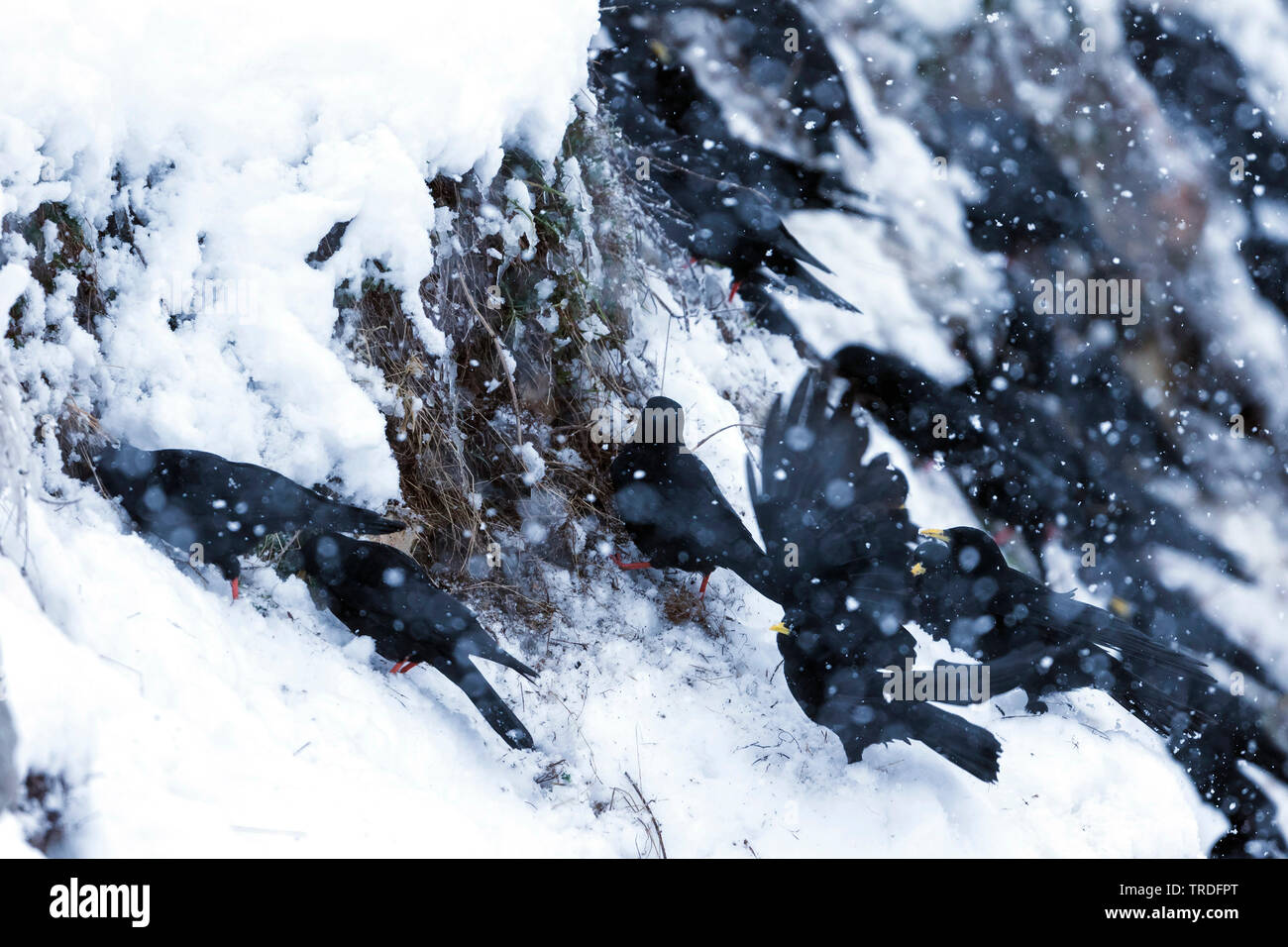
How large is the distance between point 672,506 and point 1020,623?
1665 mm

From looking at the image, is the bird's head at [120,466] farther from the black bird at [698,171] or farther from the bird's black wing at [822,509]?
the black bird at [698,171]

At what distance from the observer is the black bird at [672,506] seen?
9.50 feet

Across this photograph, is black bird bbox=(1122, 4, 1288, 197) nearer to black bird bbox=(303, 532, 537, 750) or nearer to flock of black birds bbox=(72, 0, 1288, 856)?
flock of black birds bbox=(72, 0, 1288, 856)

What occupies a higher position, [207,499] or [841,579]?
[207,499]

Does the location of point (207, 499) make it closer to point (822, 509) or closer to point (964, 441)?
point (822, 509)

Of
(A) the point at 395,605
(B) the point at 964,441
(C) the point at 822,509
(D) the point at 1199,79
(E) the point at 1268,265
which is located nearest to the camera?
(A) the point at 395,605

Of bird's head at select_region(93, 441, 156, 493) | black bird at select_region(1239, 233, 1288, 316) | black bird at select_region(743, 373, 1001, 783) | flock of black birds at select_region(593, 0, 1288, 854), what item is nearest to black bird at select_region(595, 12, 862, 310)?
flock of black birds at select_region(593, 0, 1288, 854)

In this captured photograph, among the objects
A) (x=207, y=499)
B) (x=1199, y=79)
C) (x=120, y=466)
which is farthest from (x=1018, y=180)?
(x=120, y=466)

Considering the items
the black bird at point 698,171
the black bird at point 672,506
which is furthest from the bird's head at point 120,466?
the black bird at point 698,171

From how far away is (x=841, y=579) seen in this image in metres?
2.87

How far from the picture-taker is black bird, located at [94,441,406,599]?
1977mm

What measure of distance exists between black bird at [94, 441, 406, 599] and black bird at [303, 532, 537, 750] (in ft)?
0.46
